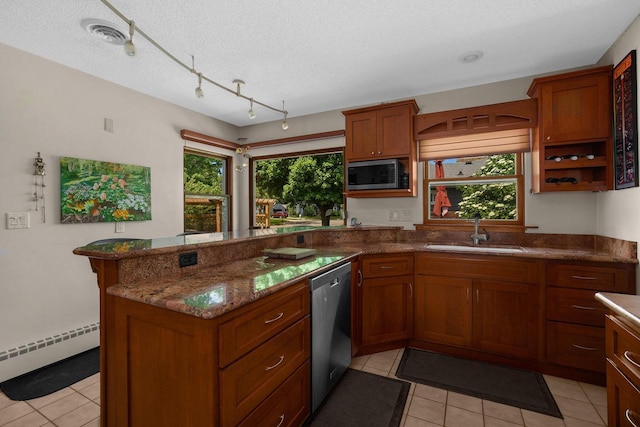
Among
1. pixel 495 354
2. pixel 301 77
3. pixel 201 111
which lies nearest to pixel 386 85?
pixel 301 77

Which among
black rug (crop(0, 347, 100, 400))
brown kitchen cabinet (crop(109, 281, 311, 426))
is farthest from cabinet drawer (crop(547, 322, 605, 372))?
black rug (crop(0, 347, 100, 400))

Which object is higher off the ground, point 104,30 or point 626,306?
point 104,30

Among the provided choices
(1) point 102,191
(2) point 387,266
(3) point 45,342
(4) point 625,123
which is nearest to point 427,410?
(2) point 387,266

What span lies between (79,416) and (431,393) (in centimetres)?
229

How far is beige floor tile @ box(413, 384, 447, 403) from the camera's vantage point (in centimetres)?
200

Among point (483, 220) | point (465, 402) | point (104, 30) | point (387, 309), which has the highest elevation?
point (104, 30)

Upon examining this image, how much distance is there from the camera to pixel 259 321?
1.30 metres

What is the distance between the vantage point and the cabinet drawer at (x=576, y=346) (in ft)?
6.86

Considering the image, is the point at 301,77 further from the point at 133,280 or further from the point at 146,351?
the point at 146,351

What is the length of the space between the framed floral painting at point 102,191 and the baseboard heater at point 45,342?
98 centimetres

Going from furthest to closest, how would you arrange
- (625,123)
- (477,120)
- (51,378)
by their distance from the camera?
(477,120) < (51,378) < (625,123)

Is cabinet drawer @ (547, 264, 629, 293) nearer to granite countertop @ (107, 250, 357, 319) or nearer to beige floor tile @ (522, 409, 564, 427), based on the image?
beige floor tile @ (522, 409, 564, 427)

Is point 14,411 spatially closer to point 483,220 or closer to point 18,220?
point 18,220

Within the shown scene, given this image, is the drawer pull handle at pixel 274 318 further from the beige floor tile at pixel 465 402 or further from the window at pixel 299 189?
the window at pixel 299 189
